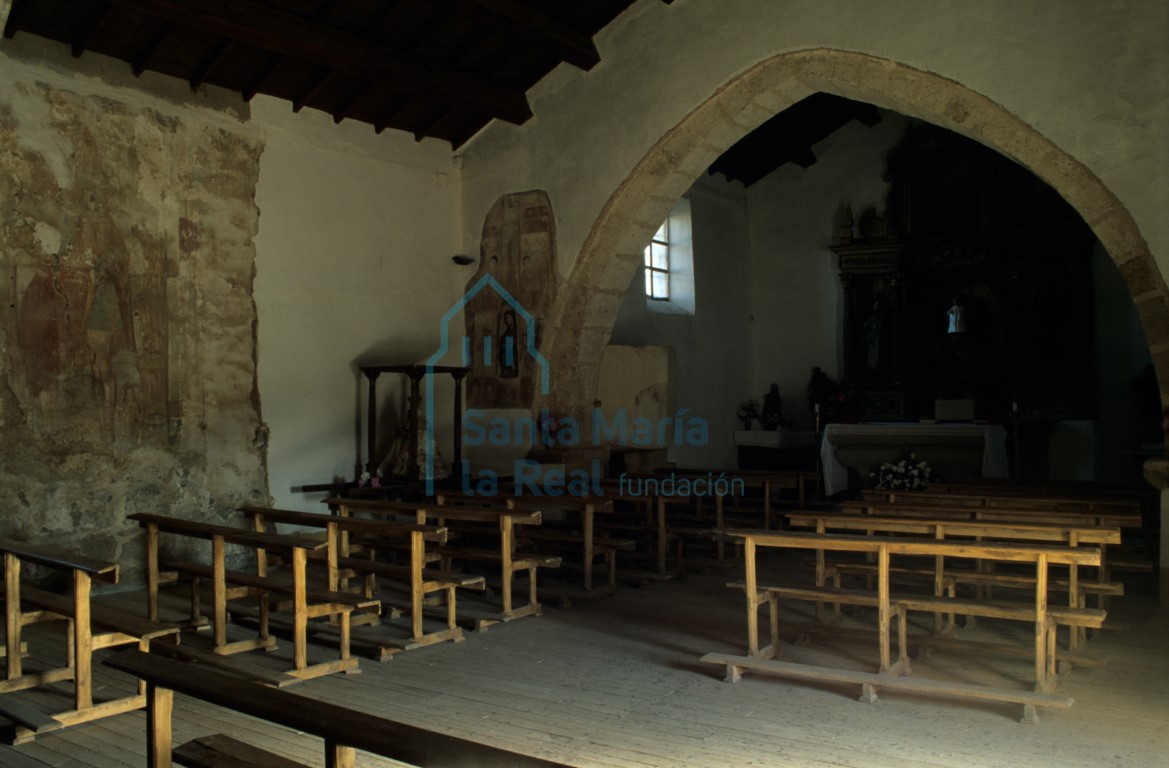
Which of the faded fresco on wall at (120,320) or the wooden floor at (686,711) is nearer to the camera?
the wooden floor at (686,711)

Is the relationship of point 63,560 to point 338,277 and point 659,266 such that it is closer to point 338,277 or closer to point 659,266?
point 338,277

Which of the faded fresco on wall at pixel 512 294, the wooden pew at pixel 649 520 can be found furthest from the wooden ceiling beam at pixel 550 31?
the wooden pew at pixel 649 520

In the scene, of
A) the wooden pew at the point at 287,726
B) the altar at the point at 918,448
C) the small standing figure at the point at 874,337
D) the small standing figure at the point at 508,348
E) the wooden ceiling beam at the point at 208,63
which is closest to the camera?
the wooden pew at the point at 287,726

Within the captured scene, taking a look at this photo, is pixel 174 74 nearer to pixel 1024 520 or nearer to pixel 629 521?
pixel 629 521

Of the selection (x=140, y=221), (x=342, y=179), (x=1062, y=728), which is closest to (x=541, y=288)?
(x=342, y=179)

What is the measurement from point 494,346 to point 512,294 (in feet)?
1.80

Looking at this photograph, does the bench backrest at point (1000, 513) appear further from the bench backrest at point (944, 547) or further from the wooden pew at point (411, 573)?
the wooden pew at point (411, 573)

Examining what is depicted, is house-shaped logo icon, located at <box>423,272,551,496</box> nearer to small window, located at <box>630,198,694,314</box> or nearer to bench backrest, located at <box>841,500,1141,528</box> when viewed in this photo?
small window, located at <box>630,198,694,314</box>

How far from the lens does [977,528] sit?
482 cm

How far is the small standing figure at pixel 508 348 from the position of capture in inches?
380

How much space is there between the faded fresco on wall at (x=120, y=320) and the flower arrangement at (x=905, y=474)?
20.0ft

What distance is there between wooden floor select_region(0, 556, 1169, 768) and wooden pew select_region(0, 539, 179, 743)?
0.08 meters

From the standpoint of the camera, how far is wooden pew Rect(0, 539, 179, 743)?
3939 mm

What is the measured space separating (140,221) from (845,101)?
345 inches
